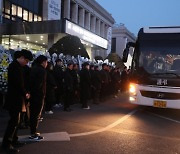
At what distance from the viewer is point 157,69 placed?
10523mm

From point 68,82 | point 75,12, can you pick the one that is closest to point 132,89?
point 68,82

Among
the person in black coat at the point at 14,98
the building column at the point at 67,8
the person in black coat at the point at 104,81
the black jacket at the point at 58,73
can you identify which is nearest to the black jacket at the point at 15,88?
the person in black coat at the point at 14,98

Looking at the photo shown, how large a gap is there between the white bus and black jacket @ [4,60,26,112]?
562 centimetres

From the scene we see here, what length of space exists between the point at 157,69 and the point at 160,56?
51cm

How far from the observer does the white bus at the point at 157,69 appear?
1030 centimetres

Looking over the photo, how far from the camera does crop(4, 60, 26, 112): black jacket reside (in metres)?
5.74

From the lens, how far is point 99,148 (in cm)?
638

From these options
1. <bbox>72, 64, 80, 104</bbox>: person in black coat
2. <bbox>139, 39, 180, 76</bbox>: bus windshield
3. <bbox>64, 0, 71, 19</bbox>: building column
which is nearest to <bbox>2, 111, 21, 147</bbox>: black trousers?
<bbox>139, 39, 180, 76</bbox>: bus windshield

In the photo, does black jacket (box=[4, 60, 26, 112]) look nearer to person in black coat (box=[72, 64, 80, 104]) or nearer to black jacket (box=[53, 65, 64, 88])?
black jacket (box=[53, 65, 64, 88])

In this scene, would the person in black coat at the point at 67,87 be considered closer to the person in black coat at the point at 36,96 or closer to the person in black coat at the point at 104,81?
the person in black coat at the point at 104,81

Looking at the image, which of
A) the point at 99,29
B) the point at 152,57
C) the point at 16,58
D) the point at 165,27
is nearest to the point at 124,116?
the point at 152,57

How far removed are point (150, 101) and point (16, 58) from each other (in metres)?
5.89

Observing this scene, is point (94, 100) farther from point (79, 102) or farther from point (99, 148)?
point (99, 148)

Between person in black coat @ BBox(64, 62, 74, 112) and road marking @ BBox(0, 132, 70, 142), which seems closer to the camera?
road marking @ BBox(0, 132, 70, 142)
